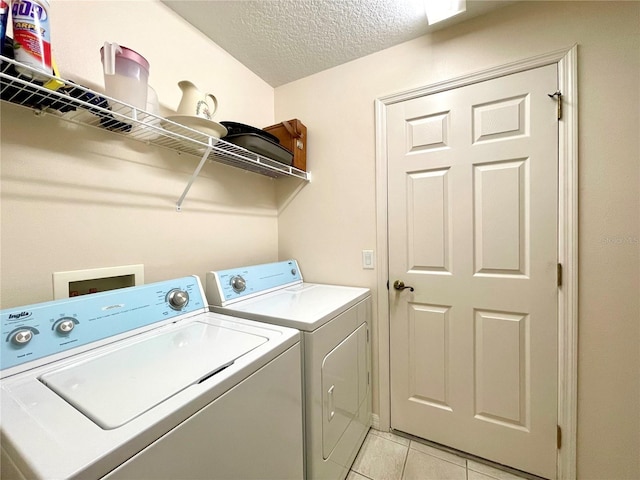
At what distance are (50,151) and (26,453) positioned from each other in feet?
3.37

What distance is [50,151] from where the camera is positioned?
96cm

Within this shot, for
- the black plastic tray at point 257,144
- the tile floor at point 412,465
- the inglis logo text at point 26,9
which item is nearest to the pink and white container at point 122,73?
the inglis logo text at point 26,9

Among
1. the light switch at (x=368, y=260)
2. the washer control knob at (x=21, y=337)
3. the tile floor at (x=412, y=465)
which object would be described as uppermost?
the light switch at (x=368, y=260)

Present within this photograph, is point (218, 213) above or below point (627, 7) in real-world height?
below

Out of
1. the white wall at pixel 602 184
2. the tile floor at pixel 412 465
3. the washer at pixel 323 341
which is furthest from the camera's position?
the tile floor at pixel 412 465

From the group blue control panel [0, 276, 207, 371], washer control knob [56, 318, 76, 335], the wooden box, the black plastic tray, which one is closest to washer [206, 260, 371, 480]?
blue control panel [0, 276, 207, 371]

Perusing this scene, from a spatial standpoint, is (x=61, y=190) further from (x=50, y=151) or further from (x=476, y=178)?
(x=476, y=178)

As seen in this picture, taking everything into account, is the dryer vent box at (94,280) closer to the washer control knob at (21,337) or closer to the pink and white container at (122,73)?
the washer control knob at (21,337)

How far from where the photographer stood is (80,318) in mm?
822

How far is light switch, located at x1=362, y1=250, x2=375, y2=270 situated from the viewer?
1.73 metres

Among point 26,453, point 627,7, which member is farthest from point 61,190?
point 627,7

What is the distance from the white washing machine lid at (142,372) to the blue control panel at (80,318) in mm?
93

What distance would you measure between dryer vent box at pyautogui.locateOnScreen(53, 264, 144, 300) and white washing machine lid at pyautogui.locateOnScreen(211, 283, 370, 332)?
1.29 ft

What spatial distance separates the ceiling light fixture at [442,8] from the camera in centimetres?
127
